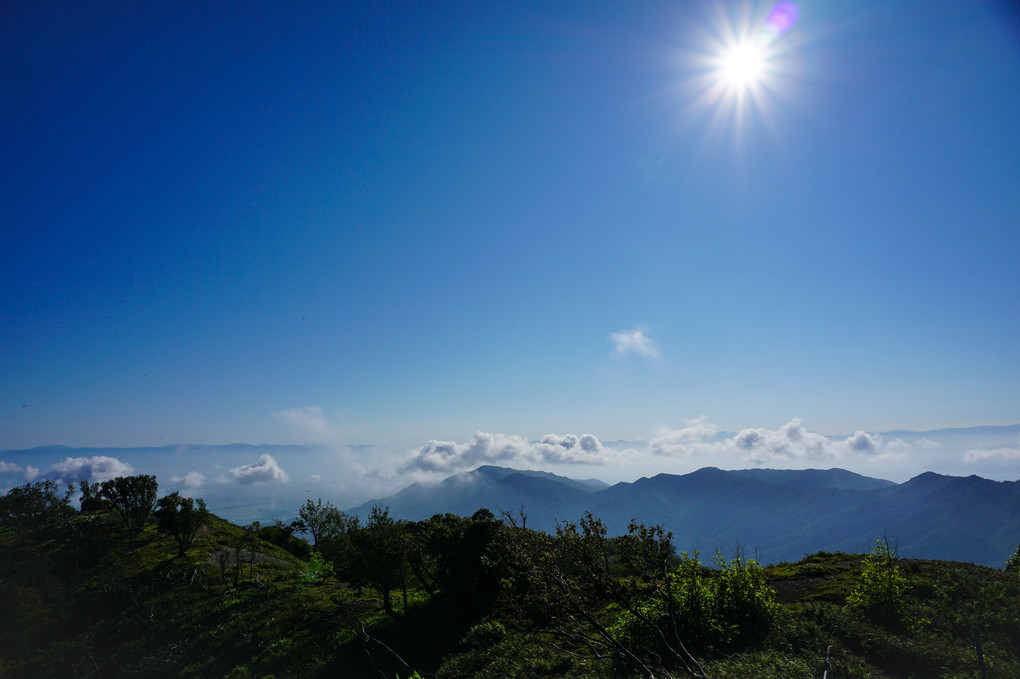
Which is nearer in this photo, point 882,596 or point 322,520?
point 882,596

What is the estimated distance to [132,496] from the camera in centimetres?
5903

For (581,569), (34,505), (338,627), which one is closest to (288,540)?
(34,505)

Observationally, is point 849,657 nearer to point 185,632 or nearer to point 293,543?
point 185,632

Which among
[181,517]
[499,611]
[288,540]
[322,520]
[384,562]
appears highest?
[384,562]

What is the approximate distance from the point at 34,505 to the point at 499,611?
8592 cm

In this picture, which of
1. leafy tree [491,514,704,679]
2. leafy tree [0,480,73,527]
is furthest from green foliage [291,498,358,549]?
leafy tree [491,514,704,679]

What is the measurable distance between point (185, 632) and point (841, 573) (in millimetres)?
49238

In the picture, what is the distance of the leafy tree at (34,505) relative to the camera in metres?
62.3

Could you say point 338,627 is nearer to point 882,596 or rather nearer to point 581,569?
point 581,569

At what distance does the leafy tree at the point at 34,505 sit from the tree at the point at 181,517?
2652 cm

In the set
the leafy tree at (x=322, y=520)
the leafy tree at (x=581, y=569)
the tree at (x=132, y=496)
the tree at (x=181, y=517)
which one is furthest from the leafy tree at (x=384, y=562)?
the tree at (x=132, y=496)

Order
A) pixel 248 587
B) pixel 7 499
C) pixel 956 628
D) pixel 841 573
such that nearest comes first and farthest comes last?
1. pixel 956 628
2. pixel 841 573
3. pixel 248 587
4. pixel 7 499

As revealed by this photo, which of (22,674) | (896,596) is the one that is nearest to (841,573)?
(896,596)

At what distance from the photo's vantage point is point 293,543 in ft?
222
